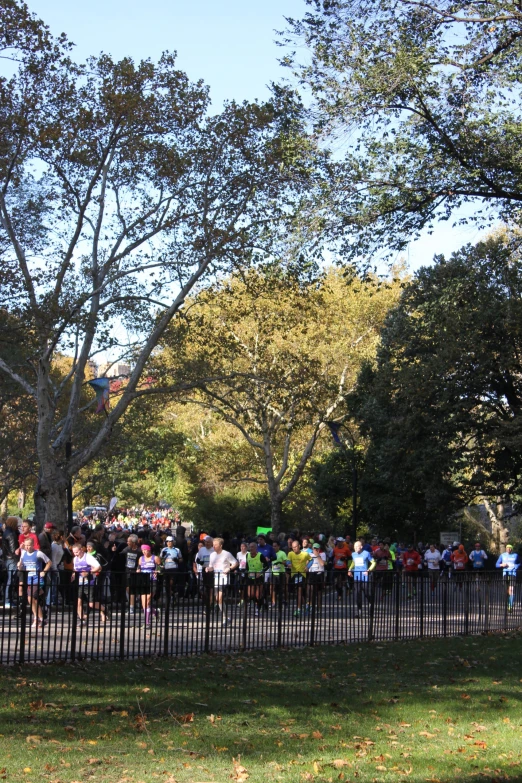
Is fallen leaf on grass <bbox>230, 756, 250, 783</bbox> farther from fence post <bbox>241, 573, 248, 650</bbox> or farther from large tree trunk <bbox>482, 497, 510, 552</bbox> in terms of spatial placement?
large tree trunk <bbox>482, 497, 510, 552</bbox>

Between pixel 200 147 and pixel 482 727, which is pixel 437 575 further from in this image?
pixel 200 147

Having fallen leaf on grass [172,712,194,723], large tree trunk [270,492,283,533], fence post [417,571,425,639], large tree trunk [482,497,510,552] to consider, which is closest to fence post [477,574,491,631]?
fence post [417,571,425,639]

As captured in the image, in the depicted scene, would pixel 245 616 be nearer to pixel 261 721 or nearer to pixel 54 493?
pixel 261 721

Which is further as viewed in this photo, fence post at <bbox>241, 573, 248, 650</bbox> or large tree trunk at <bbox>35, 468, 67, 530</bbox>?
large tree trunk at <bbox>35, 468, 67, 530</bbox>

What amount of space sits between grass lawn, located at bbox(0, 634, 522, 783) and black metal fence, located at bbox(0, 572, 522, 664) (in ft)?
1.63

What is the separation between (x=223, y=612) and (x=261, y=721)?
16.9 ft

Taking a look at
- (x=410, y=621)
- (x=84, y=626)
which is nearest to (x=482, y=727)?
(x=84, y=626)

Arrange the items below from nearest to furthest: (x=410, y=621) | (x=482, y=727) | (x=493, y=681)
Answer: (x=482, y=727) < (x=493, y=681) < (x=410, y=621)

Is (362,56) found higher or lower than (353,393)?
higher

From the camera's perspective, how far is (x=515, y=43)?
52.6ft

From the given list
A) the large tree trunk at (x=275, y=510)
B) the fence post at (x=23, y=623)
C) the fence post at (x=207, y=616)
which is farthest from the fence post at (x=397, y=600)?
the large tree trunk at (x=275, y=510)

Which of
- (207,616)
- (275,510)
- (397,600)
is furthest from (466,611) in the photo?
(275,510)

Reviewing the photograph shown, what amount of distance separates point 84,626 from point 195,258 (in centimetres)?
1456

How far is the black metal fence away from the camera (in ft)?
41.5
